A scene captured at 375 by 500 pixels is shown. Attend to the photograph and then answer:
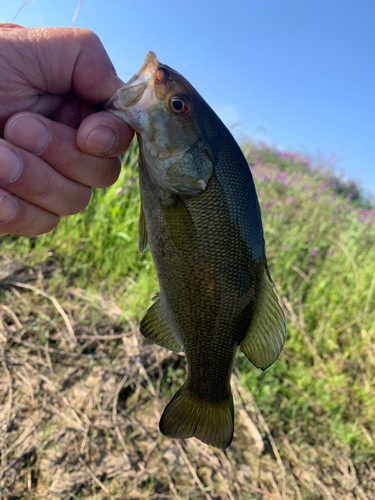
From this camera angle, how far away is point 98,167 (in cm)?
161

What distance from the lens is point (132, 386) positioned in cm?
268

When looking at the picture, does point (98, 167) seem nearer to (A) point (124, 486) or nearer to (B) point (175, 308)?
(B) point (175, 308)

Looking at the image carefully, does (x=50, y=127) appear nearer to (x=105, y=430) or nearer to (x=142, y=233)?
(x=142, y=233)

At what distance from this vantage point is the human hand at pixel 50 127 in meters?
1.42

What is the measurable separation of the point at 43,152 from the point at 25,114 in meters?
0.16

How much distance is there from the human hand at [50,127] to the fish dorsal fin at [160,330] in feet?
2.31

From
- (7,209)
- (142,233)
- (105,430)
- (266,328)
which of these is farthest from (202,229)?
(105,430)

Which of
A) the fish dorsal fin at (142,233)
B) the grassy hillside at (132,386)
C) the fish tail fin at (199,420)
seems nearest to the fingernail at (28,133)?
the fish dorsal fin at (142,233)

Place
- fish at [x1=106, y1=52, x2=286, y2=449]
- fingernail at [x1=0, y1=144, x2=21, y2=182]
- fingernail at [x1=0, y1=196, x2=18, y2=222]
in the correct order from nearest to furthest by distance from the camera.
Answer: fish at [x1=106, y1=52, x2=286, y2=449]
fingernail at [x1=0, y1=144, x2=21, y2=182]
fingernail at [x1=0, y1=196, x2=18, y2=222]

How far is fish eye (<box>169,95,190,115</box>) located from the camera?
124 cm

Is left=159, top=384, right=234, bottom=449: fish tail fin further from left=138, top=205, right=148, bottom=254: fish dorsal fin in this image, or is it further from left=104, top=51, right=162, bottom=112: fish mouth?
left=104, top=51, right=162, bottom=112: fish mouth

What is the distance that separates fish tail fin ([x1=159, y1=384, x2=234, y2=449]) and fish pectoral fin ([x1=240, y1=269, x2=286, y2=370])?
0.22 meters

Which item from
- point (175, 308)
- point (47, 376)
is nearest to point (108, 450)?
point (47, 376)

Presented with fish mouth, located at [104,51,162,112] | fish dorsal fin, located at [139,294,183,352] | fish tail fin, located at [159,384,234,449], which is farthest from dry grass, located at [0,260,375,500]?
fish mouth, located at [104,51,162,112]
